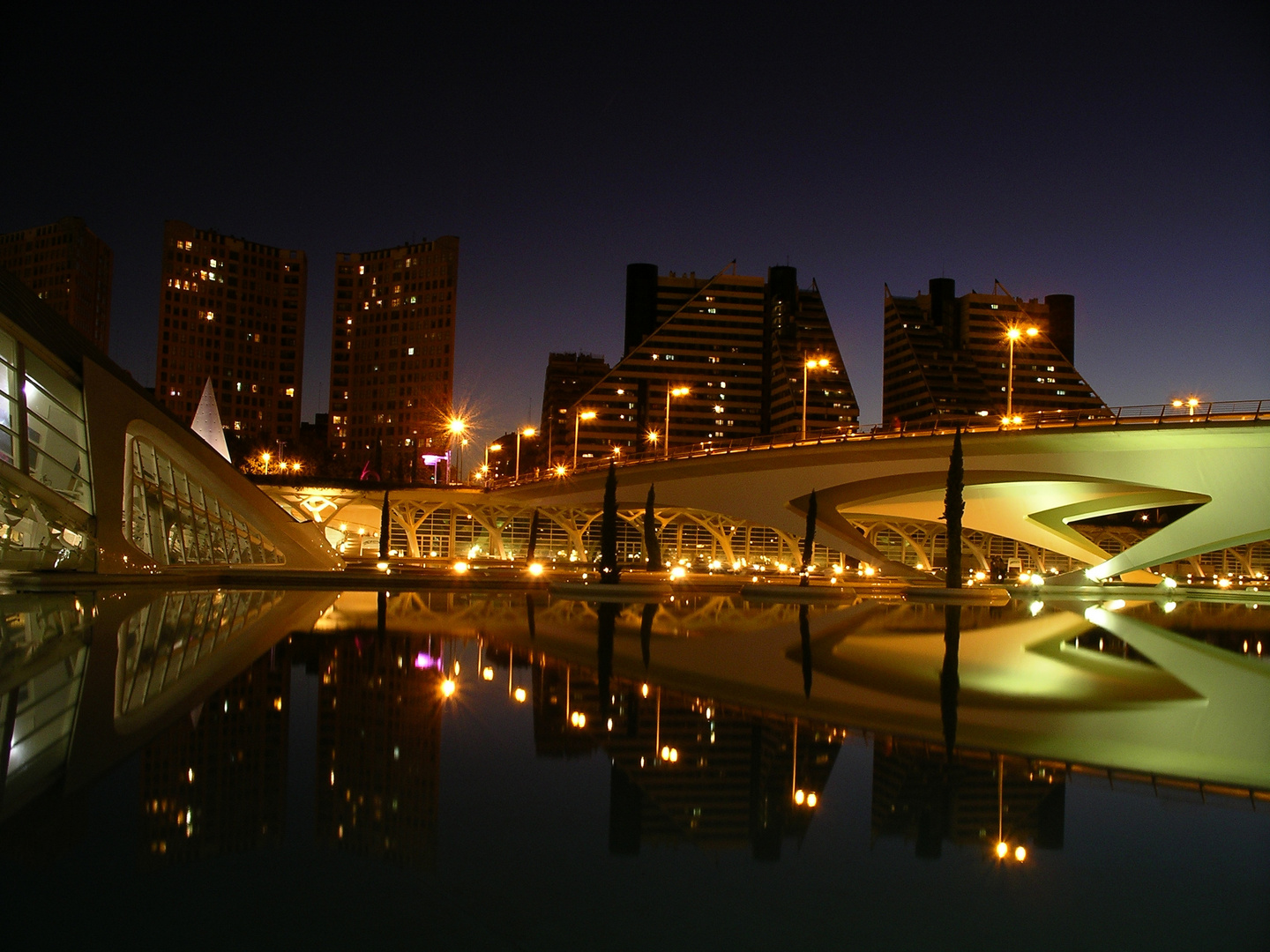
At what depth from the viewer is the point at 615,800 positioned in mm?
6184

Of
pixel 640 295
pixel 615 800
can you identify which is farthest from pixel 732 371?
pixel 615 800

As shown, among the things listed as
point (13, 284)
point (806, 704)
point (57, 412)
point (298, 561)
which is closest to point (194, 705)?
point (806, 704)

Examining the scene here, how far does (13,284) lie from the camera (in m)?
21.0

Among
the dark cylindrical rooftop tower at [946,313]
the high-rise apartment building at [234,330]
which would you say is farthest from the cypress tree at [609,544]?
the high-rise apartment building at [234,330]

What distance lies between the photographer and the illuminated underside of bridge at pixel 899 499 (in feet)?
108

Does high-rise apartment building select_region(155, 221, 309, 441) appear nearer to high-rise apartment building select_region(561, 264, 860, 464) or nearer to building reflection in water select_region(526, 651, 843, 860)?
high-rise apartment building select_region(561, 264, 860, 464)

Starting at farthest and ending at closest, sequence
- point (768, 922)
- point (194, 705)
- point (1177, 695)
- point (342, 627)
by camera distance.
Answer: point (342, 627) < point (1177, 695) < point (194, 705) < point (768, 922)

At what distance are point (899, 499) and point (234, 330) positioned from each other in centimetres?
12365

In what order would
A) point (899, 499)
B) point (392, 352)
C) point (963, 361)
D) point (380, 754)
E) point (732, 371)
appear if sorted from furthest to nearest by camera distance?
point (392, 352) < point (963, 361) < point (732, 371) < point (899, 499) < point (380, 754)

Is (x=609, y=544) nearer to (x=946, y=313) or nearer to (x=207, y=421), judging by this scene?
(x=207, y=421)

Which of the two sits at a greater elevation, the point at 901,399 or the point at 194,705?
the point at 901,399

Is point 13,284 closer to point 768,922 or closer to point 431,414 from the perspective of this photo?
point 768,922

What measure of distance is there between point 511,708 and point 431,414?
469 feet

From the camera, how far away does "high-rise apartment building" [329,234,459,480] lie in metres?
150
